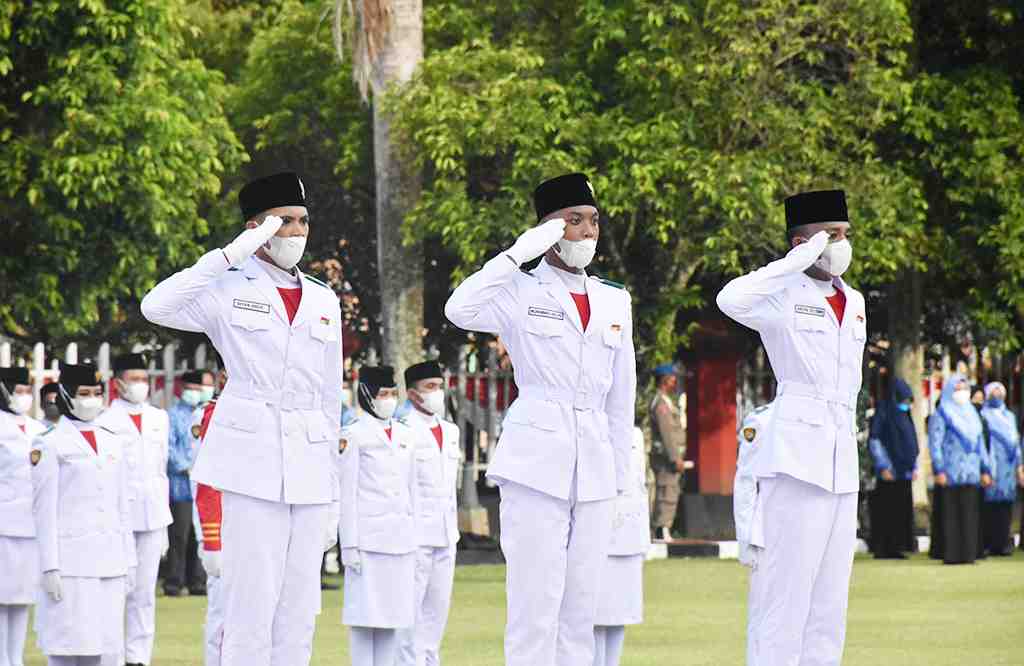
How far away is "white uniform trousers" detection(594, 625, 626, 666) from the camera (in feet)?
38.9

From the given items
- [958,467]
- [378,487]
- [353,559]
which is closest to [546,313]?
[353,559]

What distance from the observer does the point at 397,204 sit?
23547mm

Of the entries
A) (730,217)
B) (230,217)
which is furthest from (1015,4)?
(230,217)

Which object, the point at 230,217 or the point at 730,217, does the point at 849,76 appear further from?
the point at 230,217

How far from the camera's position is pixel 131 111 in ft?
72.5

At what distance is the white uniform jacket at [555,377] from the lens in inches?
353

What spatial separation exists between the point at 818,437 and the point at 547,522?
141cm

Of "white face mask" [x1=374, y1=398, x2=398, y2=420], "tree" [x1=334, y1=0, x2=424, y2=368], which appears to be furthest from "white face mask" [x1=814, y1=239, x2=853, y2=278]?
"tree" [x1=334, y1=0, x2=424, y2=368]

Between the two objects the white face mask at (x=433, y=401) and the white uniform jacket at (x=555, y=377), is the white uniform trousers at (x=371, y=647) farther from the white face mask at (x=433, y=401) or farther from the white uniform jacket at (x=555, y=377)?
the white uniform jacket at (x=555, y=377)

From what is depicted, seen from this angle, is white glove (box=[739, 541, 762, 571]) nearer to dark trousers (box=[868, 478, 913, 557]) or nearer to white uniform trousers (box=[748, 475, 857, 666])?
white uniform trousers (box=[748, 475, 857, 666])

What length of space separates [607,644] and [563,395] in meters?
3.30

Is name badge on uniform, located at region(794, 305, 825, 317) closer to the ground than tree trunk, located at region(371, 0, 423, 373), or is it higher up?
Result: closer to the ground

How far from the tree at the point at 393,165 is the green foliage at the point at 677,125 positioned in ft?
0.92

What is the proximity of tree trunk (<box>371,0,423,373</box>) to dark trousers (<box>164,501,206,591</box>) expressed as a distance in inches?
139
